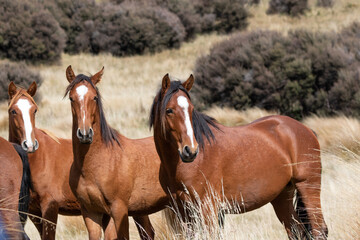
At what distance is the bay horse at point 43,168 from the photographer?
4.87 m

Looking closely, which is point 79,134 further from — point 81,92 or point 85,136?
point 81,92

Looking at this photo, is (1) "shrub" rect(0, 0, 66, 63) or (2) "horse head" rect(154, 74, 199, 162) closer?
(2) "horse head" rect(154, 74, 199, 162)

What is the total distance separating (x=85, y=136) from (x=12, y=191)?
0.79 meters

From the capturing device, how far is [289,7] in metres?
33.3

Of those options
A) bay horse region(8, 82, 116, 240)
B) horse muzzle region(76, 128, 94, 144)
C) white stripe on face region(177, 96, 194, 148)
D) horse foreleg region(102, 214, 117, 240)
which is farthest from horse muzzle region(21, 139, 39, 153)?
white stripe on face region(177, 96, 194, 148)

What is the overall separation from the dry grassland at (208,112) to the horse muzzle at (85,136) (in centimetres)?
106

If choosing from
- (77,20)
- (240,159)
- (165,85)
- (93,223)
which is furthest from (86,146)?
(77,20)

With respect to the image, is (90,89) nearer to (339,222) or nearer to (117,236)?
(117,236)

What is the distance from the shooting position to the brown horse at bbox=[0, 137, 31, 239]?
12.7ft

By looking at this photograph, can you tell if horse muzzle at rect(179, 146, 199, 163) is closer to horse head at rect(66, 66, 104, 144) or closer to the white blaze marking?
horse head at rect(66, 66, 104, 144)

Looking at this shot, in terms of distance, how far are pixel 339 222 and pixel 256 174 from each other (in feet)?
2.83

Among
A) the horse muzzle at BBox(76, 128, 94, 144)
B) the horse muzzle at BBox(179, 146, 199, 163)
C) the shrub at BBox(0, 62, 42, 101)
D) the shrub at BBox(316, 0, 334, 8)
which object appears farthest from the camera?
the shrub at BBox(316, 0, 334, 8)

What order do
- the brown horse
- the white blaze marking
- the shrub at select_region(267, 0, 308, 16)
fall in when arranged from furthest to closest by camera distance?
the shrub at select_region(267, 0, 308, 16) < the white blaze marking < the brown horse

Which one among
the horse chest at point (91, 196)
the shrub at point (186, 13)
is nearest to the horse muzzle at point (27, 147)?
the horse chest at point (91, 196)
